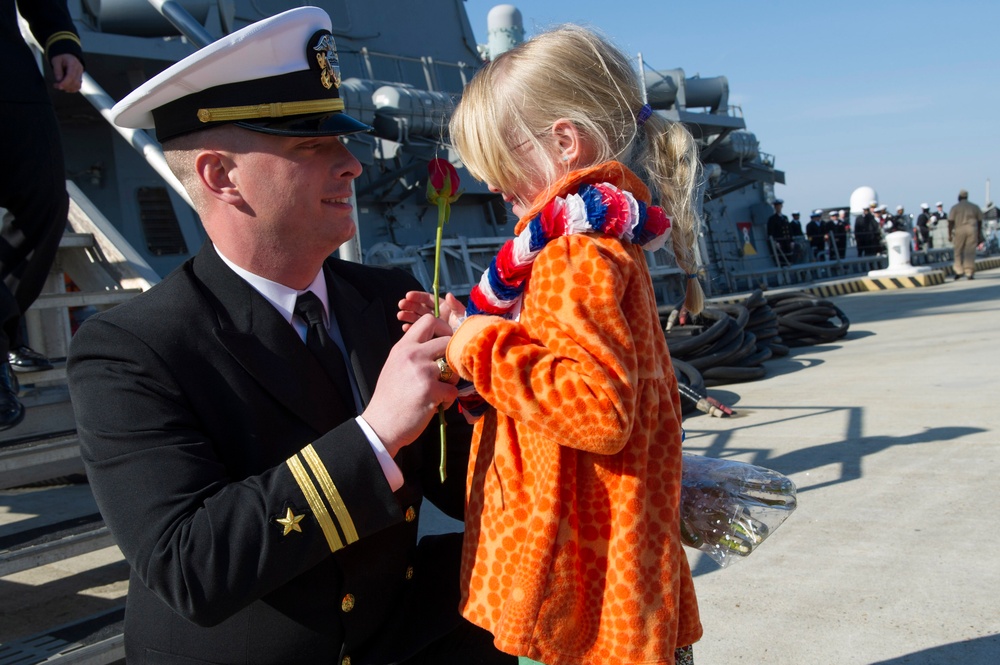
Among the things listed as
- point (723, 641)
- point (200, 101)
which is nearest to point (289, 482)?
point (200, 101)

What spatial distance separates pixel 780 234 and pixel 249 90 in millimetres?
20455

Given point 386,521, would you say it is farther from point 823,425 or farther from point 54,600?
point 823,425

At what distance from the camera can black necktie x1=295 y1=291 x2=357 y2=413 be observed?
1.54m

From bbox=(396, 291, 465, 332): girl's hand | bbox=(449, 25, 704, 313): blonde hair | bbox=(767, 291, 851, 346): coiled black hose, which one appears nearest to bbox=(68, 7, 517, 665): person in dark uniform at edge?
bbox=(396, 291, 465, 332): girl's hand

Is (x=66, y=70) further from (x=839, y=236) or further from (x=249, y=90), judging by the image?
(x=839, y=236)

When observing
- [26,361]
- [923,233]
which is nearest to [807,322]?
[26,361]

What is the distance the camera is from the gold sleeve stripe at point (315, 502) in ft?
4.21

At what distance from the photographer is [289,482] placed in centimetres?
129

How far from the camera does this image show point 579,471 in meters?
1.34

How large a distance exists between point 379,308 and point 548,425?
59cm

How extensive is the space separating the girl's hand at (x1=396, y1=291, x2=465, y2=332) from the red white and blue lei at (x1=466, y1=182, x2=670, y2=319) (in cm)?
16

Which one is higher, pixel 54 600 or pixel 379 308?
pixel 379 308

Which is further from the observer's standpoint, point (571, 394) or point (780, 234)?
point (780, 234)

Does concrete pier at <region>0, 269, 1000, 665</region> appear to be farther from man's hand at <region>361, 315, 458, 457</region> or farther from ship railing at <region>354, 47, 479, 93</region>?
ship railing at <region>354, 47, 479, 93</region>
